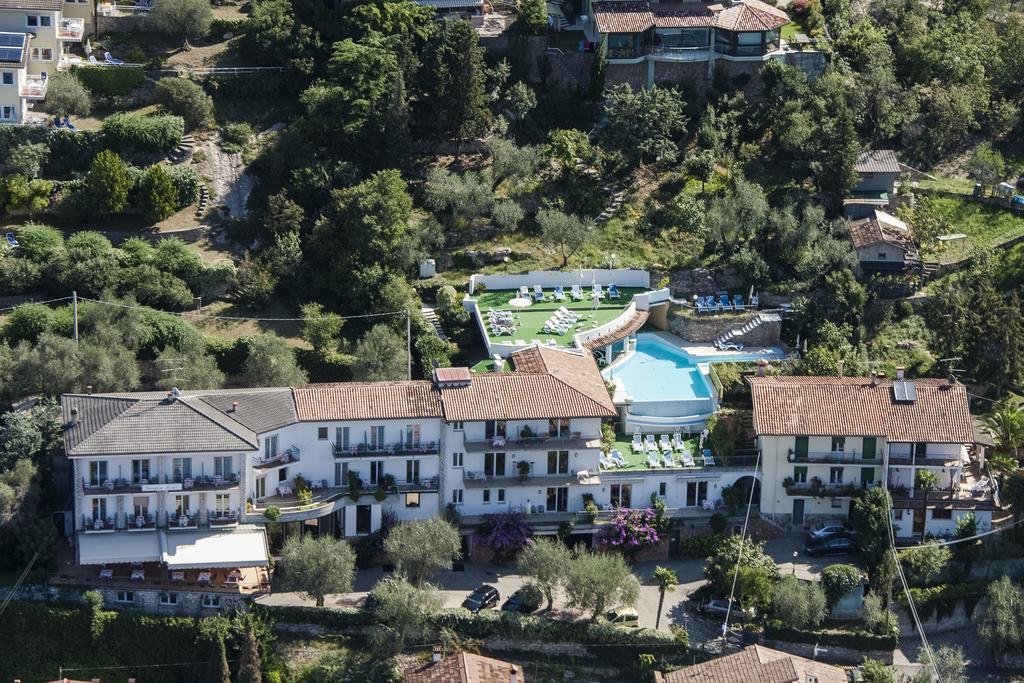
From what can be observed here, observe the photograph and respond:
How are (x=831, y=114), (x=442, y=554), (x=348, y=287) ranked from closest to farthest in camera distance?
(x=442, y=554) < (x=348, y=287) < (x=831, y=114)

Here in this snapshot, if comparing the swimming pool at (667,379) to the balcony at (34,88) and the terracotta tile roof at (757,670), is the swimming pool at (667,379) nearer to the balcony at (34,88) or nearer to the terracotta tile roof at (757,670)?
the terracotta tile roof at (757,670)

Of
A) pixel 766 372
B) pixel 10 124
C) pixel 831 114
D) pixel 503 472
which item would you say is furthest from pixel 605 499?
pixel 10 124

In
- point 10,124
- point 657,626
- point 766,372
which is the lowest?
point 657,626

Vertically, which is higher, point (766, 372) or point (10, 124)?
point (10, 124)

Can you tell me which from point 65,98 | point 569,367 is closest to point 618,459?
point 569,367

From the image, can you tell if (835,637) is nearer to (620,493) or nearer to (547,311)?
(620,493)

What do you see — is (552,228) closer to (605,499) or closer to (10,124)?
(605,499)

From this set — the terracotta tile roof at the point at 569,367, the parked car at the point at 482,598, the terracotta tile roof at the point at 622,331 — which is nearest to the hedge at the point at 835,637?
the parked car at the point at 482,598
